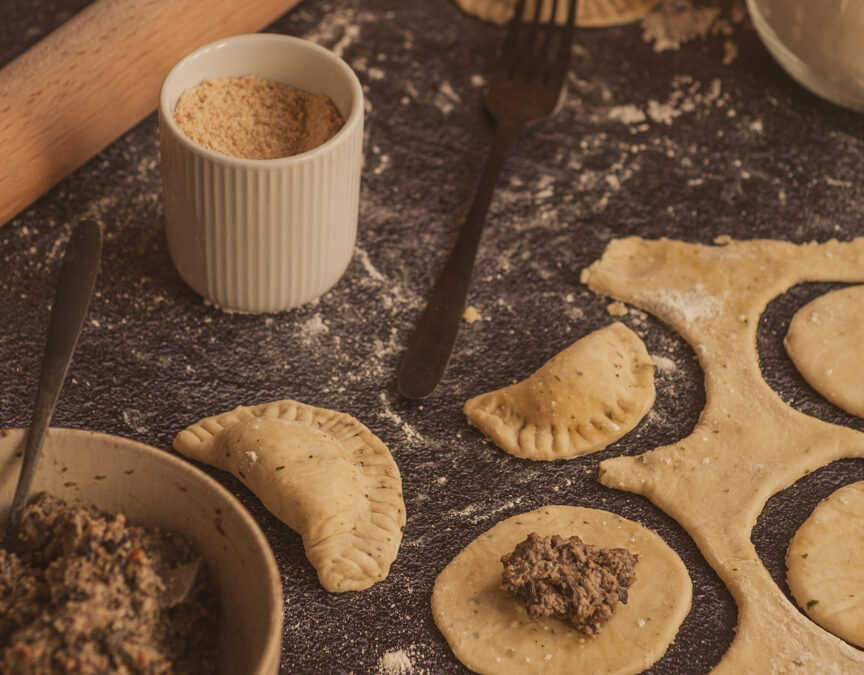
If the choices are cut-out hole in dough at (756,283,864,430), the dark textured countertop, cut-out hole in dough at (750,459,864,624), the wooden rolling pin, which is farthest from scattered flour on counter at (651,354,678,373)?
the wooden rolling pin

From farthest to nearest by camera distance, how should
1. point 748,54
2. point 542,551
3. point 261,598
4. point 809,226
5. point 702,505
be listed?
point 748,54, point 809,226, point 702,505, point 542,551, point 261,598

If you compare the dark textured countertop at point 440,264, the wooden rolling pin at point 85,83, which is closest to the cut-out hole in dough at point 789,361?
the dark textured countertop at point 440,264

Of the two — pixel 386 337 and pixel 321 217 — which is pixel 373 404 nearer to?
pixel 386 337

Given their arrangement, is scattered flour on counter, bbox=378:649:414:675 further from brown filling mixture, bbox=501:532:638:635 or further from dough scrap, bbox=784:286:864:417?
dough scrap, bbox=784:286:864:417

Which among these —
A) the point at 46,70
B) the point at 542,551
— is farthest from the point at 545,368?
the point at 46,70

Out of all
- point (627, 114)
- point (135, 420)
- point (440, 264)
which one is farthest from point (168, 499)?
point (627, 114)
